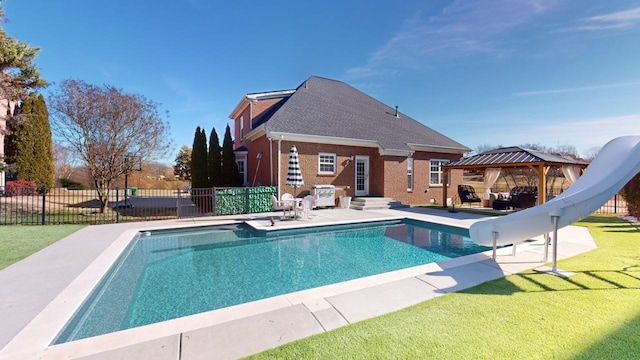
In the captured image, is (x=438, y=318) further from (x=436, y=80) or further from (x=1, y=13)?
(x=436, y=80)

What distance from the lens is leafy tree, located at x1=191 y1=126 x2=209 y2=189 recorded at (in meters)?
16.3

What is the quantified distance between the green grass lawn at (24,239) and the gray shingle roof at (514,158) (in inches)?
669

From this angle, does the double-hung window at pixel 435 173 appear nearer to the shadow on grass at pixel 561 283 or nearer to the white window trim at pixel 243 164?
the white window trim at pixel 243 164

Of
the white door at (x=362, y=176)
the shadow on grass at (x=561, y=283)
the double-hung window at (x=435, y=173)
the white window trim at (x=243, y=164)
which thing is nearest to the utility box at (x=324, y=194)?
the white door at (x=362, y=176)

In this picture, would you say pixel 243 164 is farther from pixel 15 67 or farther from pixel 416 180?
pixel 416 180

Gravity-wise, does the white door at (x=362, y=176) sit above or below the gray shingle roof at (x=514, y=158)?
below

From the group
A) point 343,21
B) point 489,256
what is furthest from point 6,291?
point 343,21

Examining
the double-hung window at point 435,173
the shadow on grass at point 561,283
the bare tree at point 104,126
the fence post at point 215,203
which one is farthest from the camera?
the double-hung window at point 435,173

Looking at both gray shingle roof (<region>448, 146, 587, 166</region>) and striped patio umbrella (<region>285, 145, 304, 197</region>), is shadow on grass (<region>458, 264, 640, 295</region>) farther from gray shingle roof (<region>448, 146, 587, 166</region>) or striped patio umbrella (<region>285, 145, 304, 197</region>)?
striped patio umbrella (<region>285, 145, 304, 197</region>)

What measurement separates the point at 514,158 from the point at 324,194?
9.42 m

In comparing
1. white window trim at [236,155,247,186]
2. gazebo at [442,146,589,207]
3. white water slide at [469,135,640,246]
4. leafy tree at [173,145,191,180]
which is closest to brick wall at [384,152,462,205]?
gazebo at [442,146,589,207]

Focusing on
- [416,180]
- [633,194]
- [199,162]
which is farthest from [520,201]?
[199,162]

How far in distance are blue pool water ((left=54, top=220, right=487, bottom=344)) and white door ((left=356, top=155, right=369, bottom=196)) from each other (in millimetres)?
5767

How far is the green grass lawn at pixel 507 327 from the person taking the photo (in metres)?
2.69
